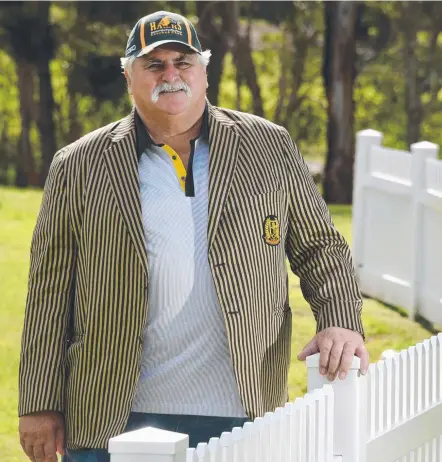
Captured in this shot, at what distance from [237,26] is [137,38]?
30.4 m

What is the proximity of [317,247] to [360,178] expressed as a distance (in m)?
9.29

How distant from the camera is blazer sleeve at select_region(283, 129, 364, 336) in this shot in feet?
14.6

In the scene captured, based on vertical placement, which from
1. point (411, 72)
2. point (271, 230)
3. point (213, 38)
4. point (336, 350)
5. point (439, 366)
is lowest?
point (411, 72)

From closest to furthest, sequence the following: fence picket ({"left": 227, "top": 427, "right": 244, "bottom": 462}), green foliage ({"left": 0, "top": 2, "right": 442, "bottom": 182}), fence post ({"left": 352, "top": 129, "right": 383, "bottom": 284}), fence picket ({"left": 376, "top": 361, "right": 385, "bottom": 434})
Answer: fence picket ({"left": 227, "top": 427, "right": 244, "bottom": 462}), fence picket ({"left": 376, "top": 361, "right": 385, "bottom": 434}), fence post ({"left": 352, "top": 129, "right": 383, "bottom": 284}), green foliage ({"left": 0, "top": 2, "right": 442, "bottom": 182})

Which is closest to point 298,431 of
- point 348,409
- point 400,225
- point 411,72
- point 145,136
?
point 348,409

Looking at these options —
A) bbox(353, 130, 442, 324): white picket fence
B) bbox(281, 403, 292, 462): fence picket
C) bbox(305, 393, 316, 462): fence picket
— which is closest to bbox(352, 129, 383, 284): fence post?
bbox(353, 130, 442, 324): white picket fence

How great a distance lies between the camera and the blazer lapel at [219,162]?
4324 mm

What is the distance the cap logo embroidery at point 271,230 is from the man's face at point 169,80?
41cm

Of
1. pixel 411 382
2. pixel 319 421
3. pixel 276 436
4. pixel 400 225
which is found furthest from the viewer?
pixel 400 225

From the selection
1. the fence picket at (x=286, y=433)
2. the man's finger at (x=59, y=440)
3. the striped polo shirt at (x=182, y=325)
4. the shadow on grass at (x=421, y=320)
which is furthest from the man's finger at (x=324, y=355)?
the shadow on grass at (x=421, y=320)

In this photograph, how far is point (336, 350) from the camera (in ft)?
14.0

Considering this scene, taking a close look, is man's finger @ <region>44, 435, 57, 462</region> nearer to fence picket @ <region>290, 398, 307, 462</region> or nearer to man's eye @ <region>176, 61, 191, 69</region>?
fence picket @ <region>290, 398, 307, 462</region>

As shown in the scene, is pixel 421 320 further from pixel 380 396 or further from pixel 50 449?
pixel 50 449

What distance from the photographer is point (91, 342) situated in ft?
14.3
